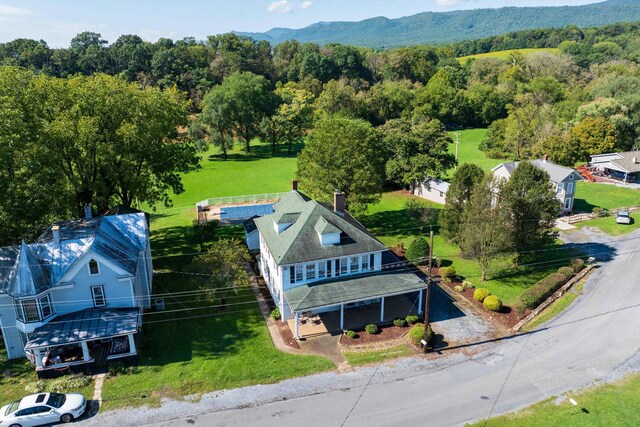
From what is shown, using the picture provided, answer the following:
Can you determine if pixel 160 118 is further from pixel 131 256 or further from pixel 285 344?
pixel 285 344

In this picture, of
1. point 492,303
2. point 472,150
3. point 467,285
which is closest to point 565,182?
point 467,285

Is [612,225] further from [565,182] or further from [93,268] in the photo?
[93,268]

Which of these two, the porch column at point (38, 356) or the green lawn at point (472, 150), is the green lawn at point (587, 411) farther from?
the green lawn at point (472, 150)

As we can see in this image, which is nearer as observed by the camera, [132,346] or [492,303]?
[132,346]

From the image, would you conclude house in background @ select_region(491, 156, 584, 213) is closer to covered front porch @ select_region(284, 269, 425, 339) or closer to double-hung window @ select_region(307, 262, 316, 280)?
covered front porch @ select_region(284, 269, 425, 339)

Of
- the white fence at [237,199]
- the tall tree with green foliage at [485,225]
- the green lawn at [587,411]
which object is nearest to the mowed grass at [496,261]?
the tall tree with green foliage at [485,225]

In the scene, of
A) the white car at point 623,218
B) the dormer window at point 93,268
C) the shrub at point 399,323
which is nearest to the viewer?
the dormer window at point 93,268
